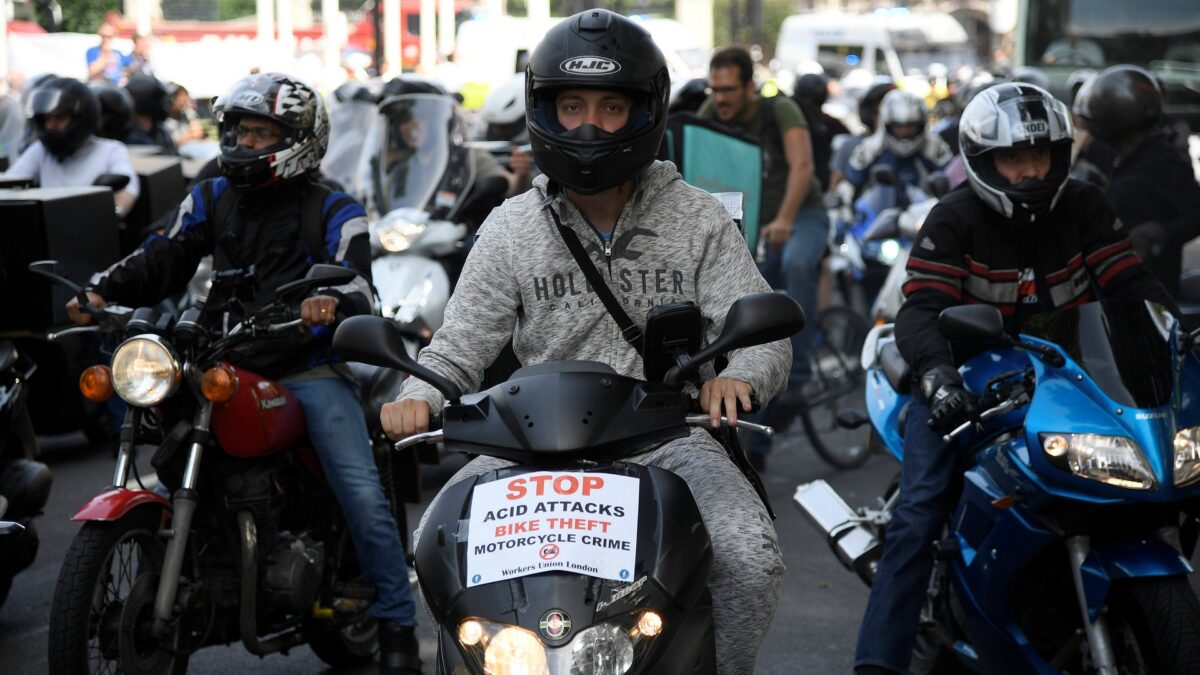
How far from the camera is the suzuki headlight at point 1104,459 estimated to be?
423cm

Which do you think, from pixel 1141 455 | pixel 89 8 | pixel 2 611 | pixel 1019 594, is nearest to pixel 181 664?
pixel 2 611

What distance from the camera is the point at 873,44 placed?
38812mm

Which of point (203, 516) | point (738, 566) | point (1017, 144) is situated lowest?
point (203, 516)

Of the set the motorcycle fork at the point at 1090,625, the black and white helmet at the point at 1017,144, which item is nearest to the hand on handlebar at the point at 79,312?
the black and white helmet at the point at 1017,144

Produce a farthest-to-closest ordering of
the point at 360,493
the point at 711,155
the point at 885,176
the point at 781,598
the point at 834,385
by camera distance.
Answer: the point at 885,176, the point at 834,385, the point at 711,155, the point at 781,598, the point at 360,493

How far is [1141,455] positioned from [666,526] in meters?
1.70

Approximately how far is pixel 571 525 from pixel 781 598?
4.01 meters

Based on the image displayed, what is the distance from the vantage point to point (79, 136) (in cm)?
975

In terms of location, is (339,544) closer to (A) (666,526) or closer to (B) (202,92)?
(A) (666,526)

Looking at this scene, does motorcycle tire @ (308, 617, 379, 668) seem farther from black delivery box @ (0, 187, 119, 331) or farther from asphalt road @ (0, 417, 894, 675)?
black delivery box @ (0, 187, 119, 331)

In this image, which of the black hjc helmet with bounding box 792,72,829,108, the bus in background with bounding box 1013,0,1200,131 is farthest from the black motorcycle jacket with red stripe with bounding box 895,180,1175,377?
the bus in background with bounding box 1013,0,1200,131

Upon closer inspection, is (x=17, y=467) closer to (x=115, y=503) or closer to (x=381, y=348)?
(x=115, y=503)

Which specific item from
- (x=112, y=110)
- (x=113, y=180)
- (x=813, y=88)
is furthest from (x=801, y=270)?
(x=813, y=88)

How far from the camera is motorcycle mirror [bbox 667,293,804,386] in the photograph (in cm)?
316
